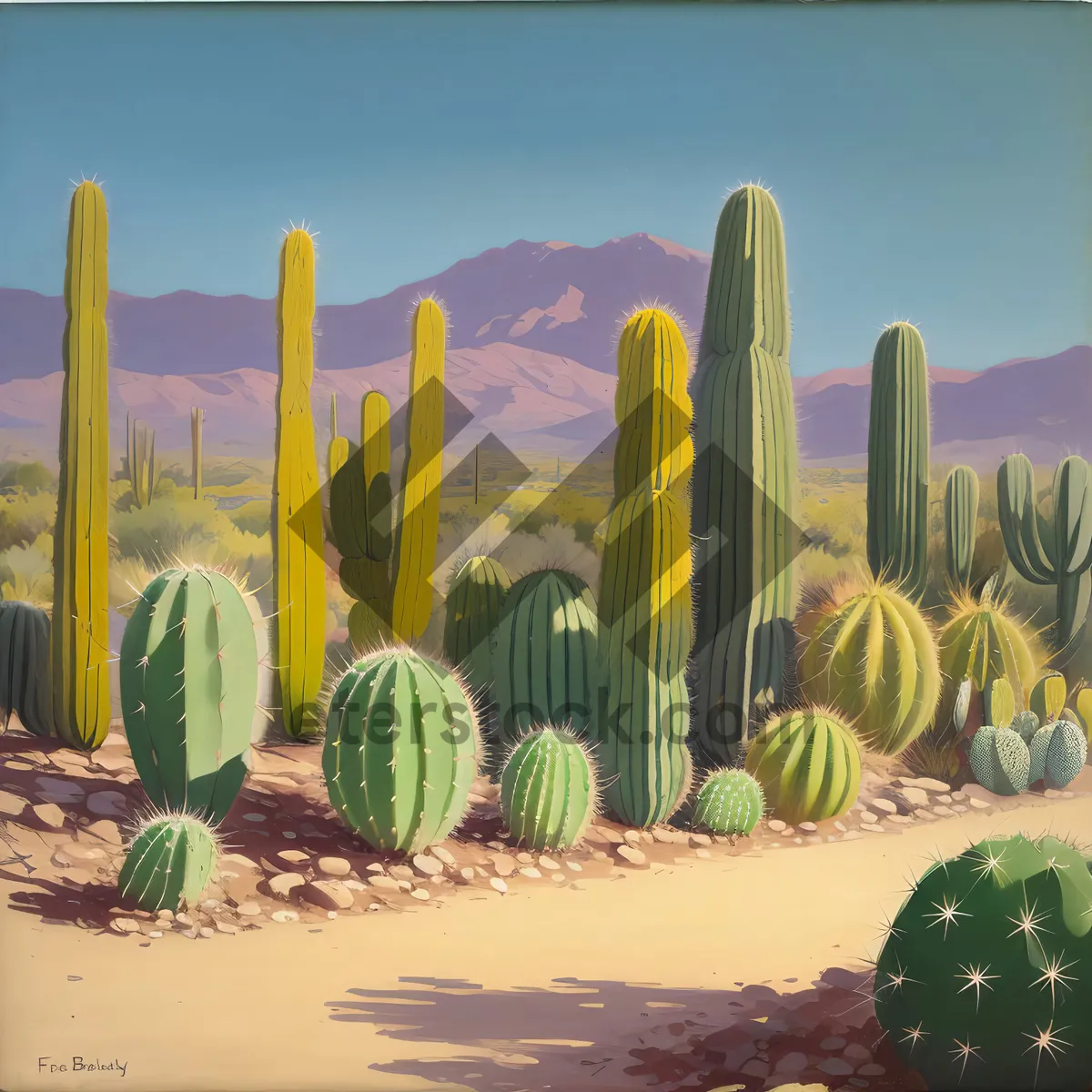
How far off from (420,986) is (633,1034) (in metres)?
0.68

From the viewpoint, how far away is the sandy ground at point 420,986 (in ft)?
11.0

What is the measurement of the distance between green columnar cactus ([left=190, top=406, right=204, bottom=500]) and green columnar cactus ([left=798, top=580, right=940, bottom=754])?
2.41m

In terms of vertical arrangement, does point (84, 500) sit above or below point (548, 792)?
above

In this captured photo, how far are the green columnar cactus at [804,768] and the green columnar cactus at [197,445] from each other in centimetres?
231

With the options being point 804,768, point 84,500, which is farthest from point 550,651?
point 84,500

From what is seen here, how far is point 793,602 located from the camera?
452 cm

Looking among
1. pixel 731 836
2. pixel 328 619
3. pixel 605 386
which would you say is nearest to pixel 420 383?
pixel 605 386

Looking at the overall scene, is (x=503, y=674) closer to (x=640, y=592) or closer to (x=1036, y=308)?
(x=640, y=592)

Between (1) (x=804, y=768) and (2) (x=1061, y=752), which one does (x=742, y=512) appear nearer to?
(1) (x=804, y=768)

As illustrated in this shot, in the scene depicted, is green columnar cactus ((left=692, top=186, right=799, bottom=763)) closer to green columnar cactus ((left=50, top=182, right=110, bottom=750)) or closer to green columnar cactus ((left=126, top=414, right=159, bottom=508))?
green columnar cactus ((left=126, top=414, right=159, bottom=508))

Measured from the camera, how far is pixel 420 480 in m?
4.39

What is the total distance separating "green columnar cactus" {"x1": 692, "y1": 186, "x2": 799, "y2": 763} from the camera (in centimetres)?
438

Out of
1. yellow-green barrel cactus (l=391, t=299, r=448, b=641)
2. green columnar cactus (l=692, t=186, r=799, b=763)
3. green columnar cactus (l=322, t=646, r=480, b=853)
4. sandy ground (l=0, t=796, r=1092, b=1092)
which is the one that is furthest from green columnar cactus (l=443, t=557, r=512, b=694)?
sandy ground (l=0, t=796, r=1092, b=1092)

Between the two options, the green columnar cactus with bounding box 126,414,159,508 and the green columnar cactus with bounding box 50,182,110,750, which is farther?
the green columnar cactus with bounding box 126,414,159,508
